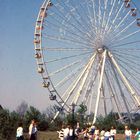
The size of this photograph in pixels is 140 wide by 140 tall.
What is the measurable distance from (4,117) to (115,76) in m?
16.5

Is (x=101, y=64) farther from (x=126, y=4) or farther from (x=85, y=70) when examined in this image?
(x=126, y=4)

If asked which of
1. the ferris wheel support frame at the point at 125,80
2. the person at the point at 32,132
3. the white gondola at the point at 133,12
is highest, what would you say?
the white gondola at the point at 133,12

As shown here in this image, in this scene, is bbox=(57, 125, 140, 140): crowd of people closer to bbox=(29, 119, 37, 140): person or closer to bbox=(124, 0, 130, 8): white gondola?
bbox=(29, 119, 37, 140): person

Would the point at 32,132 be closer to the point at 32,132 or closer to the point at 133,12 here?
the point at 32,132

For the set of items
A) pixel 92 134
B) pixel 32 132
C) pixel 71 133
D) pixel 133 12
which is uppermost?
pixel 133 12

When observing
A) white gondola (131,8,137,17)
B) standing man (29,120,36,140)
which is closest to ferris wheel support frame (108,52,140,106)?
white gondola (131,8,137,17)

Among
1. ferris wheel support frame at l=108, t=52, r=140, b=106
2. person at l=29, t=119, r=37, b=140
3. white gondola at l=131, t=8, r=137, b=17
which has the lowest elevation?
person at l=29, t=119, r=37, b=140

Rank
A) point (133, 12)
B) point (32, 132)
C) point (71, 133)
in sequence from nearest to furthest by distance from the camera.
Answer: point (32, 132), point (71, 133), point (133, 12)

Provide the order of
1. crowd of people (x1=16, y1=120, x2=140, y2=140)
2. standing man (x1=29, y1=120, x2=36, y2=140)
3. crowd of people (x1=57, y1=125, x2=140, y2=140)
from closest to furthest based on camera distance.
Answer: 1. standing man (x1=29, y1=120, x2=36, y2=140)
2. crowd of people (x1=16, y1=120, x2=140, y2=140)
3. crowd of people (x1=57, y1=125, x2=140, y2=140)

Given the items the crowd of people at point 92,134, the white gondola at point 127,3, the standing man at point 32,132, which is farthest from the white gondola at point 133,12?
the standing man at point 32,132

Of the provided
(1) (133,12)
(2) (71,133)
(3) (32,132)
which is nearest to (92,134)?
(2) (71,133)

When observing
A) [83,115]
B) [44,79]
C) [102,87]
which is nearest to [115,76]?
[102,87]

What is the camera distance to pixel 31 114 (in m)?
59.1

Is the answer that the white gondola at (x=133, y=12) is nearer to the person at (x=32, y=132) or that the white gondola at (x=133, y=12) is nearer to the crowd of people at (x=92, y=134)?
the crowd of people at (x=92, y=134)
